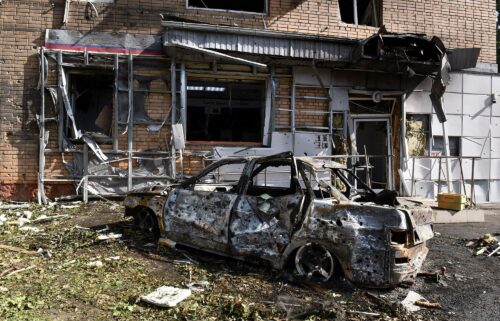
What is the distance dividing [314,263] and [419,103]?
25.6 feet

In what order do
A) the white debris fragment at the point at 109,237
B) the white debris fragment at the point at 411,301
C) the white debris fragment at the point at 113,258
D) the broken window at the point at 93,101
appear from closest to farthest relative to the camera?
the white debris fragment at the point at 411,301 → the white debris fragment at the point at 113,258 → the white debris fragment at the point at 109,237 → the broken window at the point at 93,101

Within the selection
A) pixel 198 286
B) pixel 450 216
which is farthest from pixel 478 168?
pixel 198 286

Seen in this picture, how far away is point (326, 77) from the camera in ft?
34.2

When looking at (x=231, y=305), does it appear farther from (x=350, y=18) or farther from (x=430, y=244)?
(x=350, y=18)

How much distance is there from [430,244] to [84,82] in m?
8.15

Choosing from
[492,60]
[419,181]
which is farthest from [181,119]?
[492,60]

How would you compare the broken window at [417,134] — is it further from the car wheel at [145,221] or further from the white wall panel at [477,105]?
the car wheel at [145,221]

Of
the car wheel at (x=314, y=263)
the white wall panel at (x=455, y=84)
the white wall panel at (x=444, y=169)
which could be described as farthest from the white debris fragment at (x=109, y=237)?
the white wall panel at (x=455, y=84)

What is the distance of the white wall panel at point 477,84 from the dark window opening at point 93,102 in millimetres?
9328

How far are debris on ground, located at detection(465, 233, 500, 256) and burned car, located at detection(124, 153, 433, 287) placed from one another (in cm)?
218

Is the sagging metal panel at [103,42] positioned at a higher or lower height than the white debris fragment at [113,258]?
higher

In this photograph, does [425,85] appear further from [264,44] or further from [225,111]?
[225,111]

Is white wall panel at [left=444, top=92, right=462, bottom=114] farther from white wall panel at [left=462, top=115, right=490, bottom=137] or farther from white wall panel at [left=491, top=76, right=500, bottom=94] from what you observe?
white wall panel at [left=491, top=76, right=500, bottom=94]

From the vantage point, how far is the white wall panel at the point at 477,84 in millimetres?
11492
